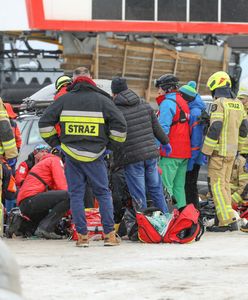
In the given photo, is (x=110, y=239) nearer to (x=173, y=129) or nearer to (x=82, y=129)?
(x=82, y=129)

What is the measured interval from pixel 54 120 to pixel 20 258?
1.74 meters

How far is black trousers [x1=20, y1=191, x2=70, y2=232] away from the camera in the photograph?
37.3 ft

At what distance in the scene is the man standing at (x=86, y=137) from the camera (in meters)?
10.1

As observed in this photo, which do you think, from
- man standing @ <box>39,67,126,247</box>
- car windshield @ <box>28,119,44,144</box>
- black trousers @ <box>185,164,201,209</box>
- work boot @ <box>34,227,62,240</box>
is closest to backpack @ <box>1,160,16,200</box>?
work boot @ <box>34,227,62,240</box>

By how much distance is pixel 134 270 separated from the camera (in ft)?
27.1

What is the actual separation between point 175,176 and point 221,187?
1.90 ft

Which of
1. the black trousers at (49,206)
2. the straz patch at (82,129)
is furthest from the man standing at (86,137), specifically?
the black trousers at (49,206)

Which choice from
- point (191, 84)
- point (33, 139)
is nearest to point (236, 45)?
point (33, 139)

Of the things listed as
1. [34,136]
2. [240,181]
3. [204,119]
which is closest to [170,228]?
[204,119]

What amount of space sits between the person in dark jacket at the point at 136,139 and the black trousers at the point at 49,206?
76cm

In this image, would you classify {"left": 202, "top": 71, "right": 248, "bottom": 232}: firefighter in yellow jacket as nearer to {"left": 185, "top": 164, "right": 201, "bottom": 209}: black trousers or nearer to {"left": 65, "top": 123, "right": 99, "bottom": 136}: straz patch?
{"left": 185, "top": 164, "right": 201, "bottom": 209}: black trousers

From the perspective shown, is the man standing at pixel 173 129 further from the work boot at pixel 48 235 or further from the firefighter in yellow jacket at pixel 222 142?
the work boot at pixel 48 235

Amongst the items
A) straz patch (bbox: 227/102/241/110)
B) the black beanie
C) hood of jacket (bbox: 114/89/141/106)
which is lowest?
straz patch (bbox: 227/102/241/110)

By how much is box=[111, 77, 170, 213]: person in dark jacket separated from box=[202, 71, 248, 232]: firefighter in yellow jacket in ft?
3.21
